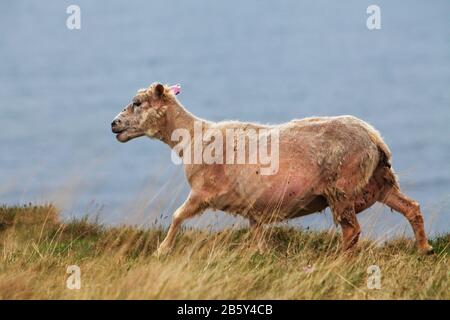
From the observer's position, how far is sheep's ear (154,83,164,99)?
40.0 ft

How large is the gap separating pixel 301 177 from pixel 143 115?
2466mm

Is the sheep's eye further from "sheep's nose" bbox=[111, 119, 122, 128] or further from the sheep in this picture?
the sheep

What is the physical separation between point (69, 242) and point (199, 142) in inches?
93.0

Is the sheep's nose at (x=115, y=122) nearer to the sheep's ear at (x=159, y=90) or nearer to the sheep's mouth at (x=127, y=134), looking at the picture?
the sheep's mouth at (x=127, y=134)

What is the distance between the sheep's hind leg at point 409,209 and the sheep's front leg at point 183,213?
245cm

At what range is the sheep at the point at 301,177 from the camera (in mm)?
11133

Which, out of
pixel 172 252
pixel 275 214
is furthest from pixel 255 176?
pixel 172 252

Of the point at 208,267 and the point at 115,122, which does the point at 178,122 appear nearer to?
the point at 115,122

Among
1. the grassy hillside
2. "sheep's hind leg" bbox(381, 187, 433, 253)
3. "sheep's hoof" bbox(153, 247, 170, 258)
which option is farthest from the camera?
"sheep's hind leg" bbox(381, 187, 433, 253)

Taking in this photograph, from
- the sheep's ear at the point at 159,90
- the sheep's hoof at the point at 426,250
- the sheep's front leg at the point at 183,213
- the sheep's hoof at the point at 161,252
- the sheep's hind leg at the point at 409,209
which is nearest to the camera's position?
the sheep's hoof at the point at 161,252

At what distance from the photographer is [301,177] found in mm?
11164

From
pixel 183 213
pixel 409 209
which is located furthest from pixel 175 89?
pixel 409 209

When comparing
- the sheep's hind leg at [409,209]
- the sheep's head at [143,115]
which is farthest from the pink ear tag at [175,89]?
the sheep's hind leg at [409,209]

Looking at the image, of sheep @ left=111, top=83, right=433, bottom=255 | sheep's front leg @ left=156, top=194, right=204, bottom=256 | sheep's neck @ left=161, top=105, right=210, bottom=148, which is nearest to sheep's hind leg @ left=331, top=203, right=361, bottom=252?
sheep @ left=111, top=83, right=433, bottom=255
